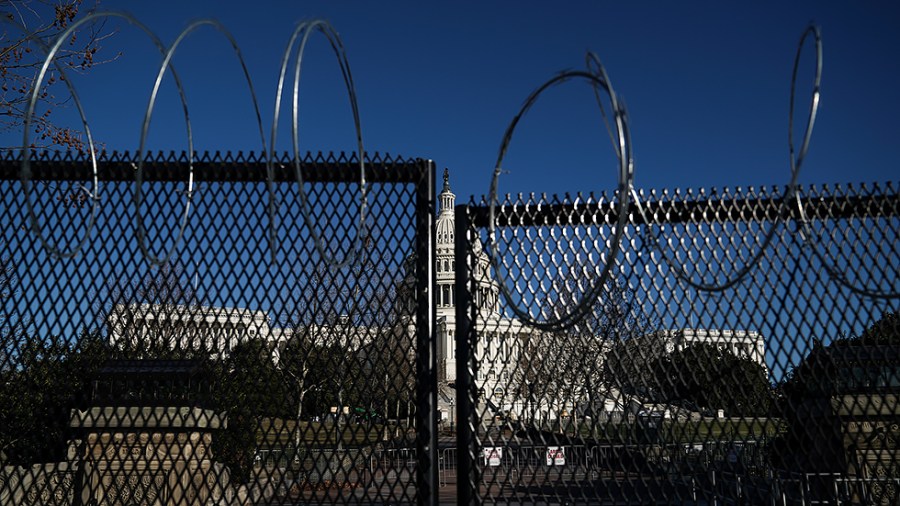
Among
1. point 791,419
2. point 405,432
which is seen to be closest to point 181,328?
point 405,432

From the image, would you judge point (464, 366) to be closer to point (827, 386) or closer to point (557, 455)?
point (557, 455)

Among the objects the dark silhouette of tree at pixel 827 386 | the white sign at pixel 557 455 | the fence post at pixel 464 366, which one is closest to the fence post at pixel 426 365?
the fence post at pixel 464 366

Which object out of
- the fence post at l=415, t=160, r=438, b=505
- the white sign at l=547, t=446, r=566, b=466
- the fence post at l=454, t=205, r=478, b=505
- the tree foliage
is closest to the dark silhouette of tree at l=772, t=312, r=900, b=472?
the tree foliage

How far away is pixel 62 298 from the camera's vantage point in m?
4.70

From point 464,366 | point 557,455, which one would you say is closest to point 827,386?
point 557,455

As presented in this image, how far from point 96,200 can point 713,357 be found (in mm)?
4734

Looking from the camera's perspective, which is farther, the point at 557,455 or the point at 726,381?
the point at 726,381

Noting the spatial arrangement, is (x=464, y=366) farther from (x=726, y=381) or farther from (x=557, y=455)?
(x=726, y=381)

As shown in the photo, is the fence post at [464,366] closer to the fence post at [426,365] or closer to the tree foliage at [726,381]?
the fence post at [426,365]

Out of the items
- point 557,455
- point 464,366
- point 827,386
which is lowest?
point 557,455

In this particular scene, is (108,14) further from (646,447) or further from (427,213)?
(646,447)

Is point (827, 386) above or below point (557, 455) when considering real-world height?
above

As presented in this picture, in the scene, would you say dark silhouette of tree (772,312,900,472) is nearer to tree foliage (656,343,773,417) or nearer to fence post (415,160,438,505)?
tree foliage (656,343,773,417)

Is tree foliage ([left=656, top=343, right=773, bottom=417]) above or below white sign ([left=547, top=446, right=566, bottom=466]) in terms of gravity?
above
